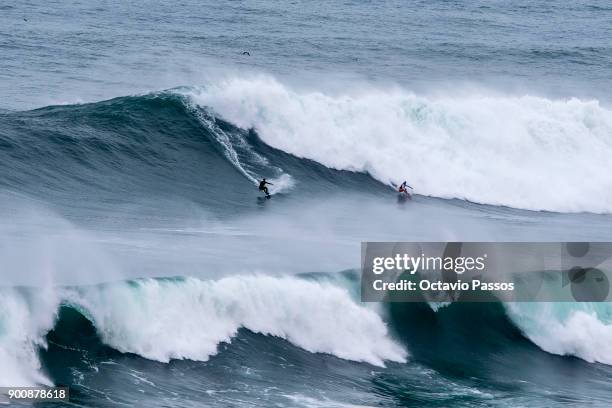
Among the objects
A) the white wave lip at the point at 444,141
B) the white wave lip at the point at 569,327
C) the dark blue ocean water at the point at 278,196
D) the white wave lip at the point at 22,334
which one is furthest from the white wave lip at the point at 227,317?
the white wave lip at the point at 444,141

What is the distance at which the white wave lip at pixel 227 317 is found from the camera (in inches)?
760

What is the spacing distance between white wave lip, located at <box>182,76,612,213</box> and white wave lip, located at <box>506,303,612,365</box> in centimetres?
1071

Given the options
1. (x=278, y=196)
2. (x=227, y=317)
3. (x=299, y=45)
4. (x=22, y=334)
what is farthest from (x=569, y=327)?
(x=299, y=45)

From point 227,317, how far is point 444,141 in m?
18.1

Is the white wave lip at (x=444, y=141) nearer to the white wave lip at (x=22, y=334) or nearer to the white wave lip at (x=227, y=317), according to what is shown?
the white wave lip at (x=227, y=317)

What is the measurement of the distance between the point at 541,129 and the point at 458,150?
4259mm

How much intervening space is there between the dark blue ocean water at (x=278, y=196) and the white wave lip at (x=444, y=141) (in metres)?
0.09

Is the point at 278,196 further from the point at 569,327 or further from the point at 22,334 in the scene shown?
the point at 22,334

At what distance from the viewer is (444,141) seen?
3712 cm

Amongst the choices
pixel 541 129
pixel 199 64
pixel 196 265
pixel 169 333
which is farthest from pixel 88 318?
pixel 199 64

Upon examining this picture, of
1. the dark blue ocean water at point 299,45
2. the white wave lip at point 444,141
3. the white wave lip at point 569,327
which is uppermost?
the dark blue ocean water at point 299,45

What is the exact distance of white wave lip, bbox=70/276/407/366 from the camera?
19297 millimetres

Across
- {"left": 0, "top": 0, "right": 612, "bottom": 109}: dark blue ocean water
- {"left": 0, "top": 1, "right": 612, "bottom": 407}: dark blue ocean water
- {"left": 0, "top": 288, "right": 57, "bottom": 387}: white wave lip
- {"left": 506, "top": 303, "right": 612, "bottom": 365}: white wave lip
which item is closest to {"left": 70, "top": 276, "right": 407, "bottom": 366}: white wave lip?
{"left": 0, "top": 1, "right": 612, "bottom": 407}: dark blue ocean water

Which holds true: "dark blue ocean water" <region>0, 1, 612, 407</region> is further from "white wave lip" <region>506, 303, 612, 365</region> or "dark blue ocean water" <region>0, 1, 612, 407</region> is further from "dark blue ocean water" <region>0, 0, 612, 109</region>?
"dark blue ocean water" <region>0, 0, 612, 109</region>
